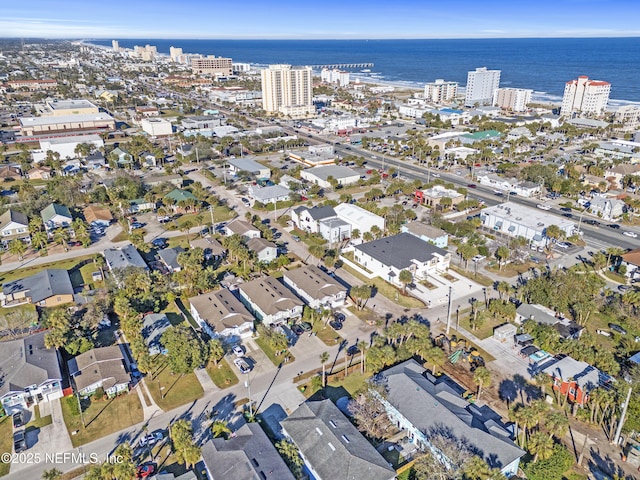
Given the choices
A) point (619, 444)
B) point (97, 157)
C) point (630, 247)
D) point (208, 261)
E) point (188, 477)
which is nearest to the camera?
point (188, 477)

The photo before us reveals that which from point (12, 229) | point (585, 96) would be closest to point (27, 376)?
point (12, 229)

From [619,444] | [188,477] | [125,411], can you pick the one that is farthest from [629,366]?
[125,411]

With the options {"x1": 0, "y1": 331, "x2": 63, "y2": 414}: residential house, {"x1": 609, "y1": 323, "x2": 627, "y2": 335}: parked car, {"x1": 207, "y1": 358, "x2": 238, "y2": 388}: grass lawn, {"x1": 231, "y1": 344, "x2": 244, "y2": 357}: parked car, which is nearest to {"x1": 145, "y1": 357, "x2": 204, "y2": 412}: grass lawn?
Result: {"x1": 207, "y1": 358, "x2": 238, "y2": 388}: grass lawn

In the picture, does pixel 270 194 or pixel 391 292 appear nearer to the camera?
pixel 391 292

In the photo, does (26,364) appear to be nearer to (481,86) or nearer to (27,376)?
(27,376)

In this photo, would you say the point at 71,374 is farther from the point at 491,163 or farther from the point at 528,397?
the point at 491,163

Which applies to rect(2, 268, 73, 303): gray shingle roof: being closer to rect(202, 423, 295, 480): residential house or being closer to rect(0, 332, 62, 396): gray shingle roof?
rect(0, 332, 62, 396): gray shingle roof

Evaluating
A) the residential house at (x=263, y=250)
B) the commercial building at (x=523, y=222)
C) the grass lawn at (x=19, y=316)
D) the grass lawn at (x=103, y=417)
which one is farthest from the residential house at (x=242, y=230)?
the commercial building at (x=523, y=222)
